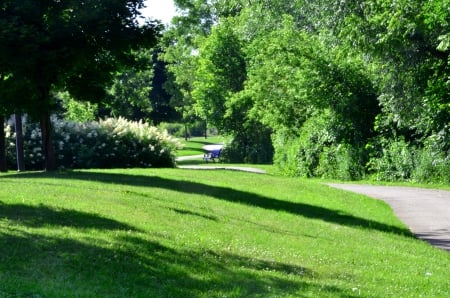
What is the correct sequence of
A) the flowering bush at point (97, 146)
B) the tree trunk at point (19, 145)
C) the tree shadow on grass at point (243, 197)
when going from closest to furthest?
1. the tree shadow on grass at point (243, 197)
2. the tree trunk at point (19, 145)
3. the flowering bush at point (97, 146)

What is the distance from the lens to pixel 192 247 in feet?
32.8

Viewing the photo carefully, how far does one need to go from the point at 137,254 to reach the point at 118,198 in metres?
5.65

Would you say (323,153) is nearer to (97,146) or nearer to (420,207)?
(97,146)

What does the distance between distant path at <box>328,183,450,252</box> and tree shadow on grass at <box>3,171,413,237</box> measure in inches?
25.4

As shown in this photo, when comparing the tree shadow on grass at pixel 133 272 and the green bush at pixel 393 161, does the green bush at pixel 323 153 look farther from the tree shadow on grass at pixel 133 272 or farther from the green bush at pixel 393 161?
the tree shadow on grass at pixel 133 272

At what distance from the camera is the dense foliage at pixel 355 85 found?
77.6 ft

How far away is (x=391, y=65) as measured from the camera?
24.8m

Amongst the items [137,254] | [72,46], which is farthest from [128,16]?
[137,254]

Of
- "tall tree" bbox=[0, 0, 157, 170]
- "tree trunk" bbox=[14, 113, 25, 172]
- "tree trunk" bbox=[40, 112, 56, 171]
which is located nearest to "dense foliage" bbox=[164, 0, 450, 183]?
"tall tree" bbox=[0, 0, 157, 170]

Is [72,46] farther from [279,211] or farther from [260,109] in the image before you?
[260,109]

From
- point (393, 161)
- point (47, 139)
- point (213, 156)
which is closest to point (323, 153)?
point (393, 161)

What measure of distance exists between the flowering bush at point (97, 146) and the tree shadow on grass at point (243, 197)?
873 centimetres

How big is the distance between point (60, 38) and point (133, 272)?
12693 millimetres

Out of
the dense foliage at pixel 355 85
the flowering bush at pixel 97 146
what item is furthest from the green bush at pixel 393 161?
the flowering bush at pixel 97 146
